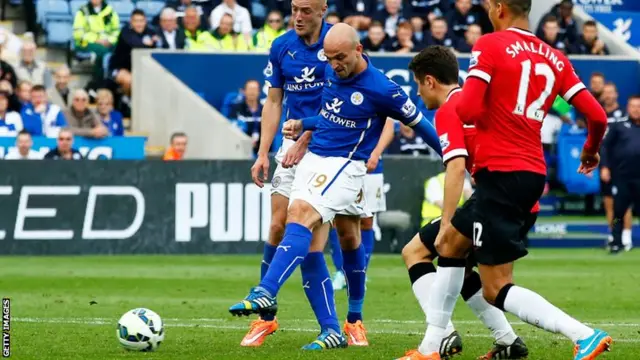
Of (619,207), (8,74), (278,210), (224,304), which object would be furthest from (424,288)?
(8,74)

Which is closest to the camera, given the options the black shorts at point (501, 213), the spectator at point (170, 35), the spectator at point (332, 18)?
the black shorts at point (501, 213)

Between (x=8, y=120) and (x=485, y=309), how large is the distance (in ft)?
41.7

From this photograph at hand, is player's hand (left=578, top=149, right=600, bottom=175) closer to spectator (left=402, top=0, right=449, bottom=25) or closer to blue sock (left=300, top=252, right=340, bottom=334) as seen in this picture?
blue sock (left=300, top=252, right=340, bottom=334)

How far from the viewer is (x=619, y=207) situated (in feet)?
65.4

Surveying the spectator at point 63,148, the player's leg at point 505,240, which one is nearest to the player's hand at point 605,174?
the spectator at point 63,148

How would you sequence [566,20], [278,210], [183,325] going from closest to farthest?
→ [278,210], [183,325], [566,20]

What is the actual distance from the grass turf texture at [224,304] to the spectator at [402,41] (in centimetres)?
480

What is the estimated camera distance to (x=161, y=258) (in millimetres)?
17703

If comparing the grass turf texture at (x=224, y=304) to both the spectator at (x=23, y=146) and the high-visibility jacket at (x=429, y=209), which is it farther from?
the spectator at (x=23, y=146)

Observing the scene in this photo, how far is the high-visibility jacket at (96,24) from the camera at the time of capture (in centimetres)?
2197

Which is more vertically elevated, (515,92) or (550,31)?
(515,92)

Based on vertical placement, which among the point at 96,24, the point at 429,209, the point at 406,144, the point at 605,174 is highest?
the point at 96,24

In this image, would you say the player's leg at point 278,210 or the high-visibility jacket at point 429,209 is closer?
the player's leg at point 278,210

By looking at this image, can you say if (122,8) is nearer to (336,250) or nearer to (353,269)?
(336,250)
